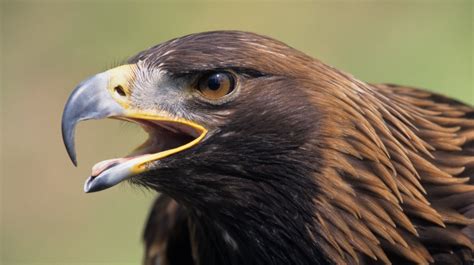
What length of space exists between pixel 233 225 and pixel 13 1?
24.8ft

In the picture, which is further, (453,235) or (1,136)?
(1,136)

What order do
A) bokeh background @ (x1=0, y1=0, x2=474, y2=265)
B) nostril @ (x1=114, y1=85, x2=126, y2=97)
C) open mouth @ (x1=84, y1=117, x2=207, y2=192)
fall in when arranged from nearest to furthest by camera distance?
open mouth @ (x1=84, y1=117, x2=207, y2=192), nostril @ (x1=114, y1=85, x2=126, y2=97), bokeh background @ (x1=0, y1=0, x2=474, y2=265)

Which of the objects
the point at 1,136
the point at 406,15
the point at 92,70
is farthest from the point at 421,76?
the point at 1,136

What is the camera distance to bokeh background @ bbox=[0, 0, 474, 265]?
8.31 meters

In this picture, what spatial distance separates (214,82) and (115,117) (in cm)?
34

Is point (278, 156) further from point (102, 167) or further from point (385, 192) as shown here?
point (102, 167)

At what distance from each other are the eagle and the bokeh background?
4211 millimetres

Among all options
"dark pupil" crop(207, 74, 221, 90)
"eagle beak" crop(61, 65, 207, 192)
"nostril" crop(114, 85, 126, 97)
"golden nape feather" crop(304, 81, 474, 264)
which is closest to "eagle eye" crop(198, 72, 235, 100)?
"dark pupil" crop(207, 74, 221, 90)

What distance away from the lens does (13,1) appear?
10.7 m

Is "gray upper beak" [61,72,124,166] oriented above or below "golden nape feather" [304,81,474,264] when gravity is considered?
above

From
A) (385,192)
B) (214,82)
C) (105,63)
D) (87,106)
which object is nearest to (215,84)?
(214,82)

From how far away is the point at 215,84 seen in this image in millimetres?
3494

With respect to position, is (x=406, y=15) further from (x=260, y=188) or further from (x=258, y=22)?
(x=260, y=188)

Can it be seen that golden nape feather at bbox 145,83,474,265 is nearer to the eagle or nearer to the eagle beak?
the eagle
